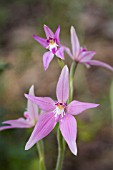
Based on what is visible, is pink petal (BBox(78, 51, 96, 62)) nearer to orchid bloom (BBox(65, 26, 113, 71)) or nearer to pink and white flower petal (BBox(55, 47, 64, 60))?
orchid bloom (BBox(65, 26, 113, 71))

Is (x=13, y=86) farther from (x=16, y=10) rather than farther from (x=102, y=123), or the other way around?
(x=16, y=10)

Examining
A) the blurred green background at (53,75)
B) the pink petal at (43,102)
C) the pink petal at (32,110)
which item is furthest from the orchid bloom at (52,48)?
the blurred green background at (53,75)

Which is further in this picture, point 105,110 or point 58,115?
point 105,110

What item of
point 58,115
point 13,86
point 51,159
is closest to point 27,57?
point 13,86

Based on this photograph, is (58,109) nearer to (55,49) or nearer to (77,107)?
(77,107)

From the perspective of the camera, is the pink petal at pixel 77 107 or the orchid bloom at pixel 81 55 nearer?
the pink petal at pixel 77 107

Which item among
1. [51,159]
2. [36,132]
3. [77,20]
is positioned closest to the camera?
[36,132]

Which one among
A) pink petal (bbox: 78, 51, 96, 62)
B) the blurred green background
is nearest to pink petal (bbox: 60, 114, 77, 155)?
pink petal (bbox: 78, 51, 96, 62)

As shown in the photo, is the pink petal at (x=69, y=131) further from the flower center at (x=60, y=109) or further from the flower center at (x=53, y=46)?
the flower center at (x=53, y=46)
